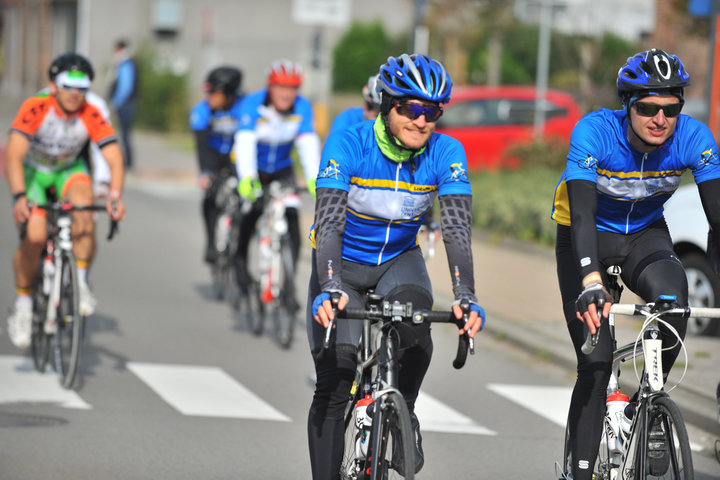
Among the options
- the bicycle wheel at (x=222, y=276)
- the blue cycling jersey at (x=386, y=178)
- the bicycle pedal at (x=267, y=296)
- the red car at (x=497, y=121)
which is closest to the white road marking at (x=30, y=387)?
the bicycle pedal at (x=267, y=296)

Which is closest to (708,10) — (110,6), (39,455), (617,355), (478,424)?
(478,424)

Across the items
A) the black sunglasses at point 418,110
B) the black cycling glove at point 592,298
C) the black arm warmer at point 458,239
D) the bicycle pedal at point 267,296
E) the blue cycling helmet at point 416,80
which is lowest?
the bicycle pedal at point 267,296

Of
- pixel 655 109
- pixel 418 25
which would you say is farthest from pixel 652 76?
pixel 418 25

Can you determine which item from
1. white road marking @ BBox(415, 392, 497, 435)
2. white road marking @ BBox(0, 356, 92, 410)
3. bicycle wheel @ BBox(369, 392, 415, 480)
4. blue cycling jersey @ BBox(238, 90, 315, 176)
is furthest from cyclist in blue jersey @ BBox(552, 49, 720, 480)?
blue cycling jersey @ BBox(238, 90, 315, 176)

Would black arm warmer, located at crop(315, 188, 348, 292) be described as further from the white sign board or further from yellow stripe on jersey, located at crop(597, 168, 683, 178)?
the white sign board

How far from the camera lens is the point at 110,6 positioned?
44.1 meters

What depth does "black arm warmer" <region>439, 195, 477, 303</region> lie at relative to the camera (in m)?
4.70

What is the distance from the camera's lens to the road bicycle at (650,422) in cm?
449

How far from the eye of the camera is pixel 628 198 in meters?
5.13

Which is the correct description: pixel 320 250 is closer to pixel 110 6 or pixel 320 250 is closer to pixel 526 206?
pixel 526 206

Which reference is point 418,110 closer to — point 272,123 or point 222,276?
point 272,123

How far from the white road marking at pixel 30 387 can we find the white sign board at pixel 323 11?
34.5 feet

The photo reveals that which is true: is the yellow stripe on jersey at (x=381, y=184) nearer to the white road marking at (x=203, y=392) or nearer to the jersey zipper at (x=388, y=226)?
the jersey zipper at (x=388, y=226)

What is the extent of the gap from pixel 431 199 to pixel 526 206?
32.7 ft
